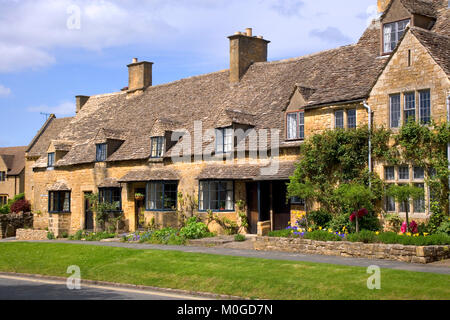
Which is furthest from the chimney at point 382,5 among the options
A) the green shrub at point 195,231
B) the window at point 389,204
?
the green shrub at point 195,231

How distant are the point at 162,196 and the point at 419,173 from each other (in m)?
14.8

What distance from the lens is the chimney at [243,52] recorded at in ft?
112

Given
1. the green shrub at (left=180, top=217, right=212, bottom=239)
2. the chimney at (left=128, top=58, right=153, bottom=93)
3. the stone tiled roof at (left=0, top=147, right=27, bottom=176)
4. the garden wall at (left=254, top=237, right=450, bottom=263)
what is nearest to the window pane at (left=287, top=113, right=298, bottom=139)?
the garden wall at (left=254, top=237, right=450, bottom=263)

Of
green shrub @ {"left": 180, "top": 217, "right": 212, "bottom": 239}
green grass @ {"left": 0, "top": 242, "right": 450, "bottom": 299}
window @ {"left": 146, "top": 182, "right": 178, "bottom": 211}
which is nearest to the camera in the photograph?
green grass @ {"left": 0, "top": 242, "right": 450, "bottom": 299}

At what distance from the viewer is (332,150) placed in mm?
22641

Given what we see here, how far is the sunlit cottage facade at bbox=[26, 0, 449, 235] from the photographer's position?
862 inches

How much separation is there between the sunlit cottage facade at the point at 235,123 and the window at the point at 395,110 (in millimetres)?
88

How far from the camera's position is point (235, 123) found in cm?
2797

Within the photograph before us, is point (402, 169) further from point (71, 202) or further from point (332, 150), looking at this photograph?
point (71, 202)

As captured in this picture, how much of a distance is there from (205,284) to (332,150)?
1011 centimetres

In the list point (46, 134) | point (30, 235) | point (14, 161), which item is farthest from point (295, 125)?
point (14, 161)

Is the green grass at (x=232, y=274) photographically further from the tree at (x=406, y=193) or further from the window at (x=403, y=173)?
the window at (x=403, y=173)

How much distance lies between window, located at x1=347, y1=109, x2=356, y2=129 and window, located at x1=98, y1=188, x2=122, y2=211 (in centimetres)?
1675

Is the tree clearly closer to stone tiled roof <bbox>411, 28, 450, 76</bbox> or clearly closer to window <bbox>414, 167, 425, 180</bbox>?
window <bbox>414, 167, 425, 180</bbox>
